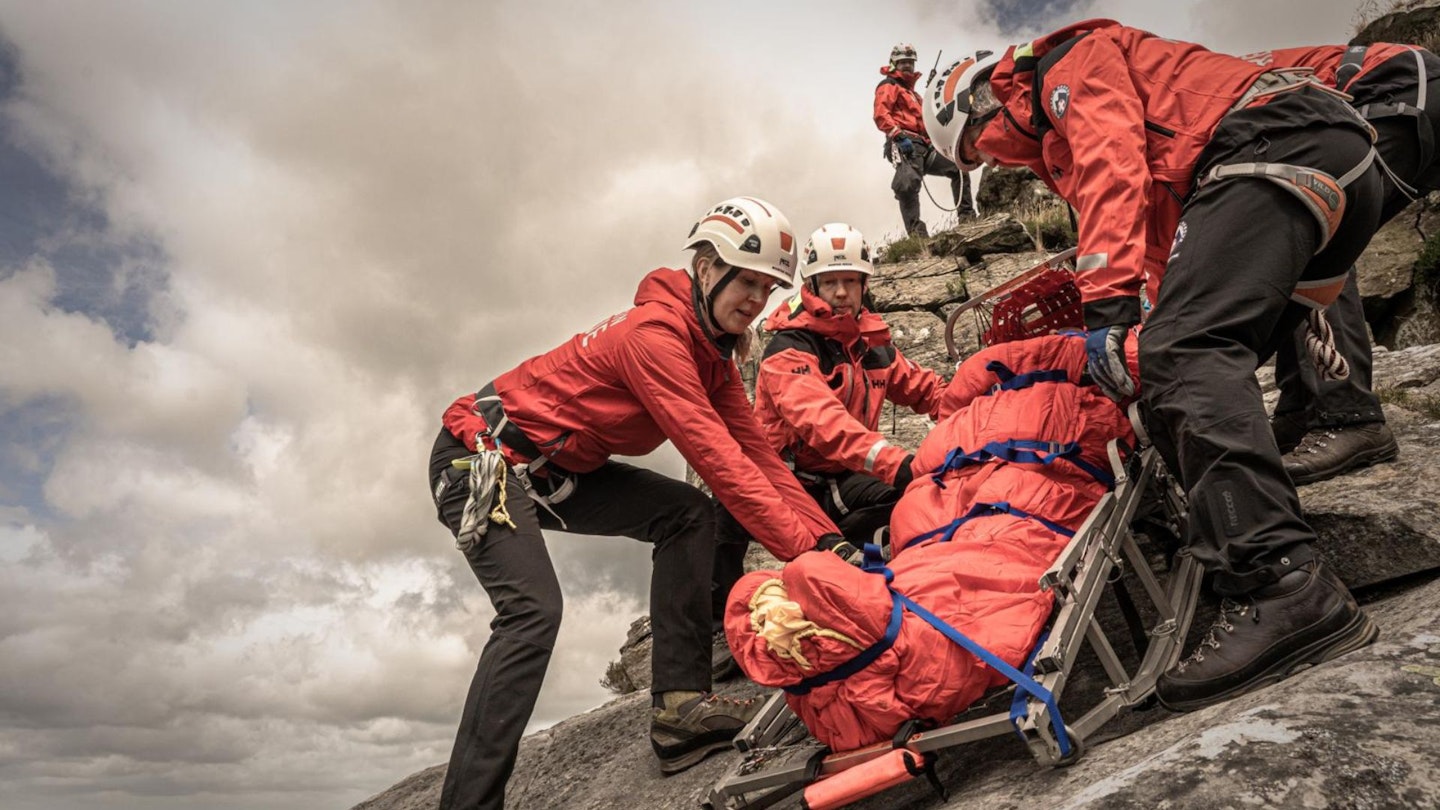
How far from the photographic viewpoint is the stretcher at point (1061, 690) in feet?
9.62

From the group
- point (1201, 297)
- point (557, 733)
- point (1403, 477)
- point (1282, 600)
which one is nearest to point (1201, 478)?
point (1282, 600)

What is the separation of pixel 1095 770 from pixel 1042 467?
1.39 m

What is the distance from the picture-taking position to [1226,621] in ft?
9.85

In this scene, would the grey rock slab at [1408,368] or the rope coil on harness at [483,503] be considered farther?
the grey rock slab at [1408,368]

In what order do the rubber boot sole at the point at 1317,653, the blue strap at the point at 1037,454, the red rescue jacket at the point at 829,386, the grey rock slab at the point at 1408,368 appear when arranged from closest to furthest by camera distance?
the rubber boot sole at the point at 1317,653
the blue strap at the point at 1037,454
the red rescue jacket at the point at 829,386
the grey rock slab at the point at 1408,368

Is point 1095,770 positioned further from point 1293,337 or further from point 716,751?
point 1293,337

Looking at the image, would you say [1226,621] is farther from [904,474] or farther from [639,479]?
[639,479]

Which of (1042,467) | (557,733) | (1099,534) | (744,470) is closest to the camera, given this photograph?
(1099,534)

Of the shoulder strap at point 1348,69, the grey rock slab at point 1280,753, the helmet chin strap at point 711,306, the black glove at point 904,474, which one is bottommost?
the grey rock slab at point 1280,753

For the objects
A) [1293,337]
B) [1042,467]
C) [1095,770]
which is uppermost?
[1293,337]

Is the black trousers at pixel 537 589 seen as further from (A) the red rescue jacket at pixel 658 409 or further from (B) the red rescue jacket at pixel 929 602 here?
(B) the red rescue jacket at pixel 929 602

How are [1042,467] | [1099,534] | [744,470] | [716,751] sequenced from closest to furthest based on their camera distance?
[1099,534]
[1042,467]
[744,470]
[716,751]

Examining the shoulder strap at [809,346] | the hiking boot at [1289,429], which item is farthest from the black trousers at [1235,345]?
the shoulder strap at [809,346]

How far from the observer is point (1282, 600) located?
290 cm
